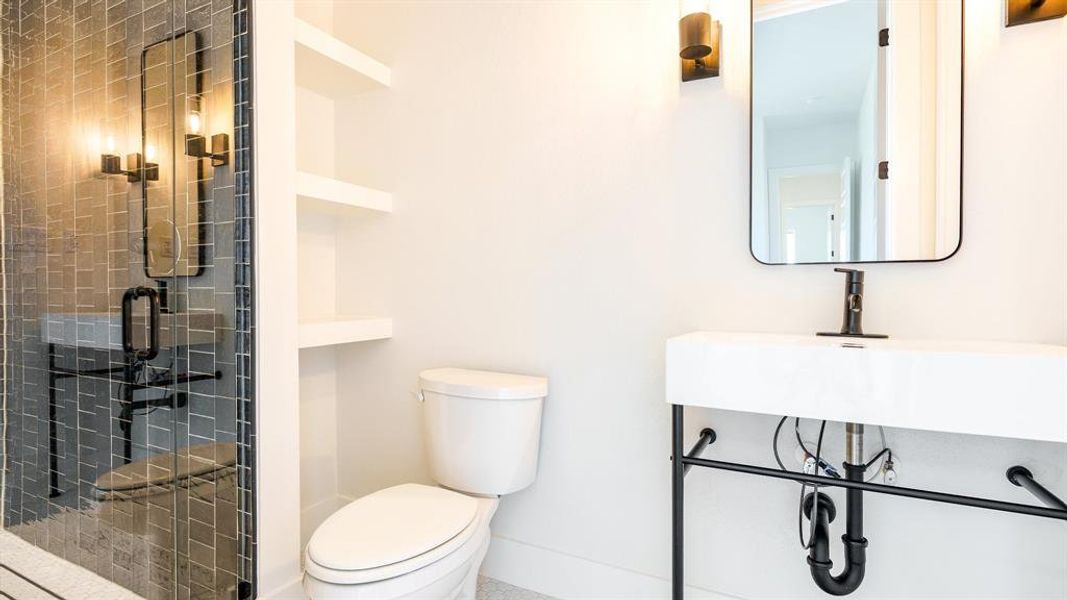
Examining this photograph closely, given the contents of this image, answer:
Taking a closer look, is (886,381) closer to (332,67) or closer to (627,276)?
(627,276)

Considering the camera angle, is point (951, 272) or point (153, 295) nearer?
point (951, 272)

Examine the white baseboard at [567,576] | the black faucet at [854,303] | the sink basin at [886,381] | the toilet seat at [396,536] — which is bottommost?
the white baseboard at [567,576]

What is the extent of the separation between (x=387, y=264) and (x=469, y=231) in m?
0.39

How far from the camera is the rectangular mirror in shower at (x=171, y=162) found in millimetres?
1486

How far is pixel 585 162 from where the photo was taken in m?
1.72

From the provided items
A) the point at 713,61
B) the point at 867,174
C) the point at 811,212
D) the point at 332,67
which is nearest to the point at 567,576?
the point at 811,212

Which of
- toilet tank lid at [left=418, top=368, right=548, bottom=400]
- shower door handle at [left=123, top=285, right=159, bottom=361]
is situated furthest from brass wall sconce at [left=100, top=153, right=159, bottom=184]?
toilet tank lid at [left=418, top=368, right=548, bottom=400]

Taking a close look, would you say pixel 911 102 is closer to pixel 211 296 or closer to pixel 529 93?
pixel 529 93

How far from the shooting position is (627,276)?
1.66m

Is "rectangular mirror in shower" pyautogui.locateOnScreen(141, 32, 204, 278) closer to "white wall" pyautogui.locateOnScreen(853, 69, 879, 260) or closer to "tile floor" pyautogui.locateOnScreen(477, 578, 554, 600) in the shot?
"tile floor" pyautogui.locateOnScreen(477, 578, 554, 600)

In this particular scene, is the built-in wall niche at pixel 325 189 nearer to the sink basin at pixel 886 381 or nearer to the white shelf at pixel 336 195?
the white shelf at pixel 336 195

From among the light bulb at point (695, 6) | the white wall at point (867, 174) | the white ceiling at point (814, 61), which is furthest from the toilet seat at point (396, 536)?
the light bulb at point (695, 6)

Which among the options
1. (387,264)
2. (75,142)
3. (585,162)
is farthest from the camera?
(387,264)

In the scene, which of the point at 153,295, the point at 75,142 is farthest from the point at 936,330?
the point at 75,142
